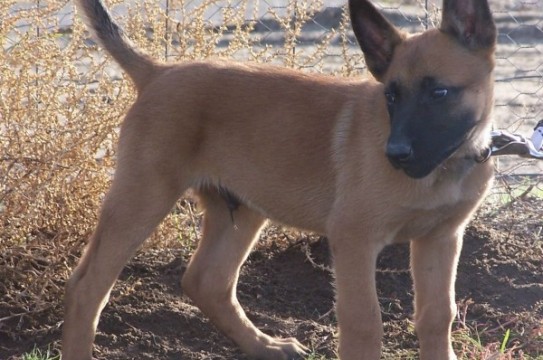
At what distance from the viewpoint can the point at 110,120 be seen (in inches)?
210

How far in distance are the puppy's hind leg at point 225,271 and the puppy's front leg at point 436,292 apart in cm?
64

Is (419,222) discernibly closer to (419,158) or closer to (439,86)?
(419,158)

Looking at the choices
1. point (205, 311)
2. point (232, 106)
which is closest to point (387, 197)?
point (232, 106)

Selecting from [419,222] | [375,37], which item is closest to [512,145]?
[419,222]

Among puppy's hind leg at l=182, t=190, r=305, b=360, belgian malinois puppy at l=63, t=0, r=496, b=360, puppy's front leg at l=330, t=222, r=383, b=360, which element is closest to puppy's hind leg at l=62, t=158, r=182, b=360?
belgian malinois puppy at l=63, t=0, r=496, b=360

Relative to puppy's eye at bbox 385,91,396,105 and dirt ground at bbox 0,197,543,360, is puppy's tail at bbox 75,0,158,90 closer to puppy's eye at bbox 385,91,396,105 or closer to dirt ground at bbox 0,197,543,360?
dirt ground at bbox 0,197,543,360

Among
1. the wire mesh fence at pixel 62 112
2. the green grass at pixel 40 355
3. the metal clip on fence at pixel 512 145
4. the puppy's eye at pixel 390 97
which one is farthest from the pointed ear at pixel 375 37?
the green grass at pixel 40 355

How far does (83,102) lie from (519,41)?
7591 millimetres

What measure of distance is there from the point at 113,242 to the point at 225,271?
653mm

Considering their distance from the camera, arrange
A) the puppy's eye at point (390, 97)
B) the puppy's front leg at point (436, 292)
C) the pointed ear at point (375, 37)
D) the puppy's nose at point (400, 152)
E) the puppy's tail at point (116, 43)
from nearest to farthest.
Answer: the puppy's nose at point (400, 152), the puppy's eye at point (390, 97), the pointed ear at point (375, 37), the puppy's front leg at point (436, 292), the puppy's tail at point (116, 43)

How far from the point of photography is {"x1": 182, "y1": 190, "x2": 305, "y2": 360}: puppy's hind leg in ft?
15.9

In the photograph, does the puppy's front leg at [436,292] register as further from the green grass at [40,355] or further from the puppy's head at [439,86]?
the green grass at [40,355]

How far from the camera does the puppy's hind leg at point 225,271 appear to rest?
4832 millimetres

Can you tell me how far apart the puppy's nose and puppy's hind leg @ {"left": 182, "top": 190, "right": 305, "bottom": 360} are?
1176mm
